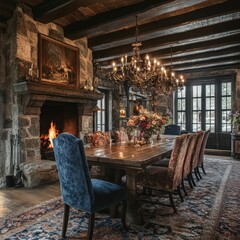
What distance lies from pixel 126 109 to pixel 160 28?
3867 millimetres

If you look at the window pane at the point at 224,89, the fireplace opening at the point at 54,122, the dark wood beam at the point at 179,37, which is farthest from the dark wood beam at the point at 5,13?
the window pane at the point at 224,89

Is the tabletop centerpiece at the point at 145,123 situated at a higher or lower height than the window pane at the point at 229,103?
lower


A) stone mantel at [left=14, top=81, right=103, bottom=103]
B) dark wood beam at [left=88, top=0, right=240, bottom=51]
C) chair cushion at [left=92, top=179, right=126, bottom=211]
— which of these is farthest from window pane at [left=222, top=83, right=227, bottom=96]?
chair cushion at [left=92, top=179, right=126, bottom=211]

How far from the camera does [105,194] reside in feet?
6.40

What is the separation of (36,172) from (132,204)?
6.10 ft

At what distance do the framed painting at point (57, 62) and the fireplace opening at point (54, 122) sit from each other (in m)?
0.56

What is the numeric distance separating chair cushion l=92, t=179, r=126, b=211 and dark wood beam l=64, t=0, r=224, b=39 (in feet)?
7.96

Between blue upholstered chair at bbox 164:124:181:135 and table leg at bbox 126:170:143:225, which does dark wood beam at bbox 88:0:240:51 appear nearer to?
table leg at bbox 126:170:143:225

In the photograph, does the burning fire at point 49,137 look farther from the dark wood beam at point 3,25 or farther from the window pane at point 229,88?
the window pane at point 229,88

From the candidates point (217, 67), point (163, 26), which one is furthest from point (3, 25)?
point (217, 67)

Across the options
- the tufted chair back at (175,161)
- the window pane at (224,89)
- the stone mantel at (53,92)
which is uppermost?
the window pane at (224,89)

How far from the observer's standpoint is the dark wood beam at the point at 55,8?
2951 millimetres

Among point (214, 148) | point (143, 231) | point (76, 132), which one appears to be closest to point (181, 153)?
point (143, 231)

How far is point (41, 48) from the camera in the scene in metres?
3.76
